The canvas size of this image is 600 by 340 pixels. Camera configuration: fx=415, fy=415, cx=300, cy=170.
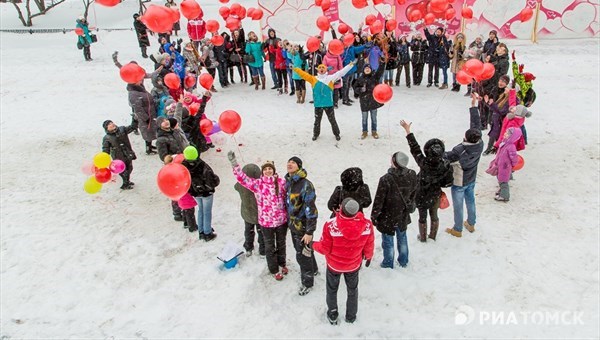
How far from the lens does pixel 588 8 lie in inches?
672

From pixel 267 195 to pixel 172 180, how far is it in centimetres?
119

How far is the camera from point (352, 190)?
492 centimetres

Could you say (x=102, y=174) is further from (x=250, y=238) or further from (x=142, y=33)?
(x=142, y=33)

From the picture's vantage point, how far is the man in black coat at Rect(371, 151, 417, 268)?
504 cm

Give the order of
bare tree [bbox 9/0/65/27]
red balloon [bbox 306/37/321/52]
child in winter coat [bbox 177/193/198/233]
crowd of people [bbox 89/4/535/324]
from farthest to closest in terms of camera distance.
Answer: bare tree [bbox 9/0/65/27] < red balloon [bbox 306/37/321/52] < child in winter coat [bbox 177/193/198/233] < crowd of people [bbox 89/4/535/324]

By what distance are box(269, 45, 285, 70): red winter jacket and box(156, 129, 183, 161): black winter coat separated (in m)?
6.23

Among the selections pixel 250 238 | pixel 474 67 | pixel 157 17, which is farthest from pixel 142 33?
pixel 250 238

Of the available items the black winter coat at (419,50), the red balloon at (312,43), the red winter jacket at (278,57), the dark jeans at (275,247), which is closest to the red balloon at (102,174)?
the dark jeans at (275,247)

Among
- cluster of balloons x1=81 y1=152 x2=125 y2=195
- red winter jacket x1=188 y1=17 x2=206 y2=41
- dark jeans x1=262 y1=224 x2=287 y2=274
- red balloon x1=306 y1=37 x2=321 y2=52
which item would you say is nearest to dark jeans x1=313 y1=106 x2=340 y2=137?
red balloon x1=306 y1=37 x2=321 y2=52

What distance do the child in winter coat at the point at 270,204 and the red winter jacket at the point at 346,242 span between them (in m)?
0.83

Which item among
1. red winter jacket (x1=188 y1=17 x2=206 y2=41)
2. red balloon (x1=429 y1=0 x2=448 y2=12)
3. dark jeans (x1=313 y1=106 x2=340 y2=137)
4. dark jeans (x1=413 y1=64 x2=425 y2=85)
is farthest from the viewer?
red winter jacket (x1=188 y1=17 x2=206 y2=41)

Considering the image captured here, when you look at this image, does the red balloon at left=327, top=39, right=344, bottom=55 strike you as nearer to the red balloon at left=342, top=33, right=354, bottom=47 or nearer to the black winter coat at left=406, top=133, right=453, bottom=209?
the red balloon at left=342, top=33, right=354, bottom=47

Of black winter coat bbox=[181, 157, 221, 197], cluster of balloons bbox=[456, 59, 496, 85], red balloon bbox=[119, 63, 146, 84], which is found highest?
red balloon bbox=[119, 63, 146, 84]

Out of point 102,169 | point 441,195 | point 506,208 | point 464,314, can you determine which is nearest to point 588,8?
point 506,208
